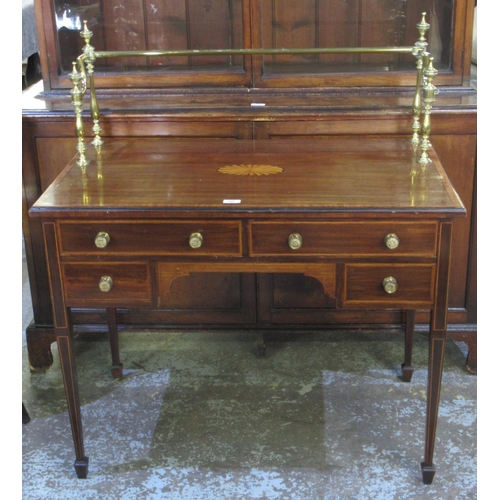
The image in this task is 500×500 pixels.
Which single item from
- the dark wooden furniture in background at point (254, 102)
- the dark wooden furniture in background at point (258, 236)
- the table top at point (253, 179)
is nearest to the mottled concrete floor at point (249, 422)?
the dark wooden furniture in background at point (254, 102)

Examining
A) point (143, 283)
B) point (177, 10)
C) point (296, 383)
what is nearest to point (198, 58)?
point (177, 10)

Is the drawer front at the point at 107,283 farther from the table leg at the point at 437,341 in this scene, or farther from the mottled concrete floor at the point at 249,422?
the table leg at the point at 437,341

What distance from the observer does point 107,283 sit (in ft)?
7.49

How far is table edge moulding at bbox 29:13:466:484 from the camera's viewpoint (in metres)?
2.19

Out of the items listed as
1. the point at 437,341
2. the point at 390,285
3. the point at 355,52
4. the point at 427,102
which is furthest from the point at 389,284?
the point at 355,52

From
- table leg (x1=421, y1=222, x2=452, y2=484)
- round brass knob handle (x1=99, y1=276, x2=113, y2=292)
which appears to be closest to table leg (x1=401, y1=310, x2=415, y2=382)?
table leg (x1=421, y1=222, x2=452, y2=484)

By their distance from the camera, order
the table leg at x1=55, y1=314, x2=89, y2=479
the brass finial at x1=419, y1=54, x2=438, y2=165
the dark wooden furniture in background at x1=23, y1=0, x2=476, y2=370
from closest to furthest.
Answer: the table leg at x1=55, y1=314, x2=89, y2=479, the brass finial at x1=419, y1=54, x2=438, y2=165, the dark wooden furniture in background at x1=23, y1=0, x2=476, y2=370

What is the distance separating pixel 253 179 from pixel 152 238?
1.30 feet

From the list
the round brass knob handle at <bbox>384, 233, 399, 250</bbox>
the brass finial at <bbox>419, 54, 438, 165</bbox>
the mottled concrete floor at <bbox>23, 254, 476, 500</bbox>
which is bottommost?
the mottled concrete floor at <bbox>23, 254, 476, 500</bbox>

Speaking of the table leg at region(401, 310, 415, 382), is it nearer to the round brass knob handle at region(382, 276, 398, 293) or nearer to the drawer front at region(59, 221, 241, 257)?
the round brass knob handle at region(382, 276, 398, 293)

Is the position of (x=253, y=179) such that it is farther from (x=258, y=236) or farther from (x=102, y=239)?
(x=102, y=239)

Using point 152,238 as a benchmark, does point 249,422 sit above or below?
below

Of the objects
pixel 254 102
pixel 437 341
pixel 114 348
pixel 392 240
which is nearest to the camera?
pixel 392 240

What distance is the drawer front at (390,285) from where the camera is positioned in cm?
223
